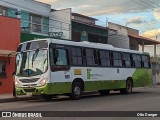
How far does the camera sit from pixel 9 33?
26344 mm

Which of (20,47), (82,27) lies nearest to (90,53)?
(20,47)

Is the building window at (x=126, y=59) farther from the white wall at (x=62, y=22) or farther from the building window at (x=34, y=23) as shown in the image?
the white wall at (x=62, y=22)

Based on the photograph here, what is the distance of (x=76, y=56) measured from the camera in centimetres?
2150

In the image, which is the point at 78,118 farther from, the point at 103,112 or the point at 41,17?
the point at 41,17

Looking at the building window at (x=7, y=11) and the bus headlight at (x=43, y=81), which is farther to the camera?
the building window at (x=7, y=11)

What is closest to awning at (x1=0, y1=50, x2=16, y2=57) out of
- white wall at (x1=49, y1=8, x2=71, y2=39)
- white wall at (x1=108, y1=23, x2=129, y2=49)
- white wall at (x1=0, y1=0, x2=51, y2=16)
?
white wall at (x1=0, y1=0, x2=51, y2=16)

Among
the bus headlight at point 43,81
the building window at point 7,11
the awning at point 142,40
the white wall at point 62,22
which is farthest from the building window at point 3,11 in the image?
the awning at point 142,40

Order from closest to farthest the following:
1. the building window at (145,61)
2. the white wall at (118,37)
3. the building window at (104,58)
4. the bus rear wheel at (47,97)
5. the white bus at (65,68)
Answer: the white bus at (65,68) → the bus rear wheel at (47,97) → the building window at (104,58) → the building window at (145,61) → the white wall at (118,37)

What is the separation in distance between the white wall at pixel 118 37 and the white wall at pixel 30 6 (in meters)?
10.8

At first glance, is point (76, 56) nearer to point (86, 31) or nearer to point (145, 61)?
point (145, 61)

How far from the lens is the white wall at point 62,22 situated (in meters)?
34.3

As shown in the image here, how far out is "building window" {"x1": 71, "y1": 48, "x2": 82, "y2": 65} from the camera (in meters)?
21.2

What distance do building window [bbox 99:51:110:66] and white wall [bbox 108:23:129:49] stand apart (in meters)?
17.9

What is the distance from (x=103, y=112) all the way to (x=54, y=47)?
6.16m
